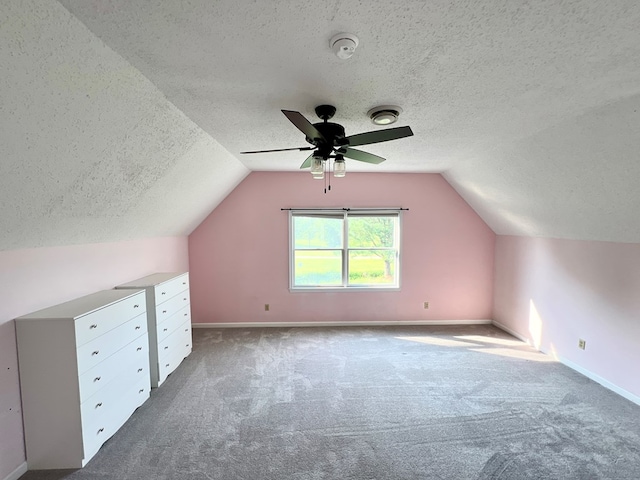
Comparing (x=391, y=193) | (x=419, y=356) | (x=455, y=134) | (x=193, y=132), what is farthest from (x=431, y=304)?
(x=193, y=132)

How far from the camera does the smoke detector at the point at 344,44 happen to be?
4.16 feet

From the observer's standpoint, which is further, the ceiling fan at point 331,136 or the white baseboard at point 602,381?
the white baseboard at point 602,381

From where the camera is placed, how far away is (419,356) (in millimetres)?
3441

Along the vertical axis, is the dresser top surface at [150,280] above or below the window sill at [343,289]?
above

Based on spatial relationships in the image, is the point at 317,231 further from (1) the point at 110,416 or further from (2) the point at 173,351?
(1) the point at 110,416

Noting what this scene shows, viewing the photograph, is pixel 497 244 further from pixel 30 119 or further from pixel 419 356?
pixel 30 119

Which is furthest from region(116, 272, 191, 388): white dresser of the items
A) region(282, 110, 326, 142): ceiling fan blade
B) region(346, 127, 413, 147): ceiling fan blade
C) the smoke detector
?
the smoke detector

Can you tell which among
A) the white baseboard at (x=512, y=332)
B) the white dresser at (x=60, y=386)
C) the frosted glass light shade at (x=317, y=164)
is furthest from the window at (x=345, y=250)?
the white dresser at (x=60, y=386)

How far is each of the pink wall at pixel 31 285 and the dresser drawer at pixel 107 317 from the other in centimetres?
38

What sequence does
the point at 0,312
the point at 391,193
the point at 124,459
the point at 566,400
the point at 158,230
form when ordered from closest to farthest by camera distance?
the point at 0,312, the point at 124,459, the point at 566,400, the point at 158,230, the point at 391,193

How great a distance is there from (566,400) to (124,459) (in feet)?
12.2

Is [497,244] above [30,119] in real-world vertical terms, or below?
below

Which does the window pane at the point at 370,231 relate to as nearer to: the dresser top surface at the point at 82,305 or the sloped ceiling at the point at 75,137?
the sloped ceiling at the point at 75,137

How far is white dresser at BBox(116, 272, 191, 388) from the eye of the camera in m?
2.79
